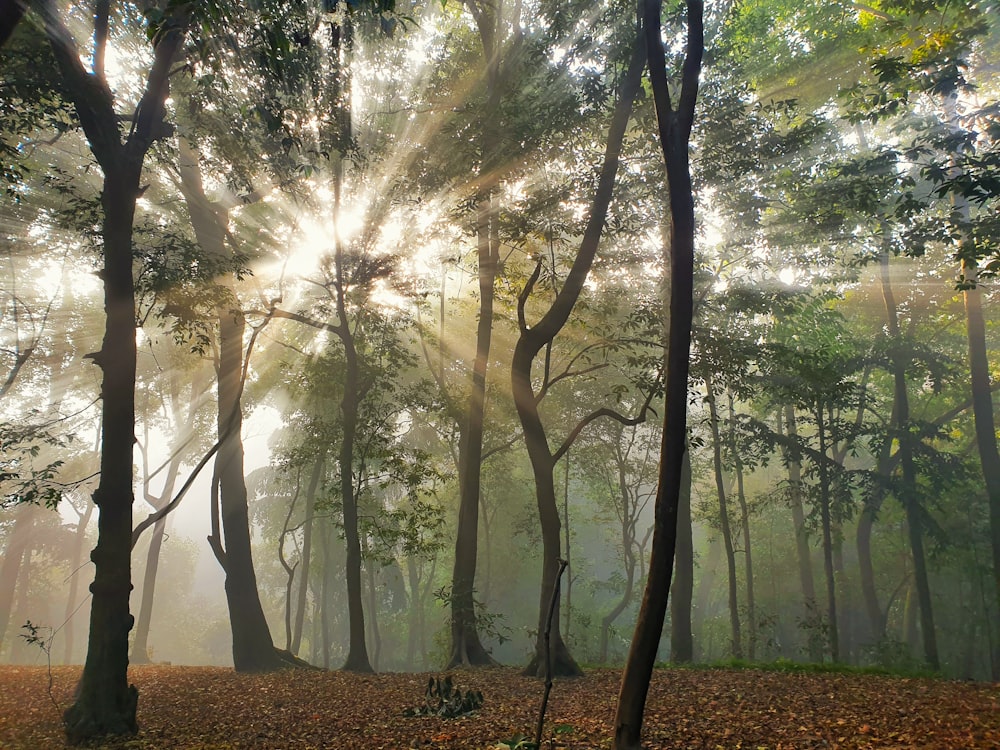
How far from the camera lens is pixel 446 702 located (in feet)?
27.2

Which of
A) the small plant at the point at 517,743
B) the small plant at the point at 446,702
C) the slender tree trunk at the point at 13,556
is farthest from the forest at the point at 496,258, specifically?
the slender tree trunk at the point at 13,556

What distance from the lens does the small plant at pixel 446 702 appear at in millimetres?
8188

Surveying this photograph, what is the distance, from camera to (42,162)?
55.3 feet

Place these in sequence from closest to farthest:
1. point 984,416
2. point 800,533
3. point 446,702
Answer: point 446,702, point 984,416, point 800,533

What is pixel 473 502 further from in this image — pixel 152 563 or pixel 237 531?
pixel 152 563

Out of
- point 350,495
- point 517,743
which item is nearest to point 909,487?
point 350,495

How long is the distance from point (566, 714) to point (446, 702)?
161 cm

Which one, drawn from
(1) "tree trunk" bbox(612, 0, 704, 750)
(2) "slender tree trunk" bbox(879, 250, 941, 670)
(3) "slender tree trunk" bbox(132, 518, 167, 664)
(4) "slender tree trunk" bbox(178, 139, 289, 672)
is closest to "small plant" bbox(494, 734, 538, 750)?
(1) "tree trunk" bbox(612, 0, 704, 750)

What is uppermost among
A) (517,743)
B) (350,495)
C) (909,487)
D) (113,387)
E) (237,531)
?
(113,387)

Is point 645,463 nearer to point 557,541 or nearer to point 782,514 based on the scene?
point 782,514

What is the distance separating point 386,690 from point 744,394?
8586 mm

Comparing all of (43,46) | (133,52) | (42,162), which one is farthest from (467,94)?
(42,162)

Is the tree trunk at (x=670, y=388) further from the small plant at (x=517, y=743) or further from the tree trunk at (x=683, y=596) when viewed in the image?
the tree trunk at (x=683, y=596)

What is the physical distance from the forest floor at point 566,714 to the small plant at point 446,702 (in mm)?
152
